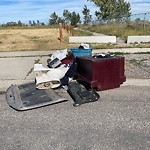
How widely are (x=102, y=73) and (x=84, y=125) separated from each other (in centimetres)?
209

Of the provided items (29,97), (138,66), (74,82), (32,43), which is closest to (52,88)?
(74,82)

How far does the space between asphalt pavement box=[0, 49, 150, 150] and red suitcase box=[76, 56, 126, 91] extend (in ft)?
0.75

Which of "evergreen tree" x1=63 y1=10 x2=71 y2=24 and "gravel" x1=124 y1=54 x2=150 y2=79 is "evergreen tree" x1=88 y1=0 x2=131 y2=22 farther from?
"gravel" x1=124 y1=54 x2=150 y2=79

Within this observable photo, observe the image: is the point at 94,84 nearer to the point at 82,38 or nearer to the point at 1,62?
the point at 1,62

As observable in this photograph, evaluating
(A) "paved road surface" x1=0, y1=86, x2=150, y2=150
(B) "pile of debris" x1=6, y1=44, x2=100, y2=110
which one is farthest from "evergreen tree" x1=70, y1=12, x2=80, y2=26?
(A) "paved road surface" x1=0, y1=86, x2=150, y2=150

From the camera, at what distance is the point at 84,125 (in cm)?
426

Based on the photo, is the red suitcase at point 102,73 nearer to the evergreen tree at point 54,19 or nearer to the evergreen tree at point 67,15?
the evergreen tree at point 67,15

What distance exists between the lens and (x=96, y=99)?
545 cm

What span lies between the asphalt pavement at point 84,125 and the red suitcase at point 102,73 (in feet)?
0.75

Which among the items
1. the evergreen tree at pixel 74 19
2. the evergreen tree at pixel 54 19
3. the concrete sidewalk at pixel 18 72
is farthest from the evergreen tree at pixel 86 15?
the concrete sidewalk at pixel 18 72

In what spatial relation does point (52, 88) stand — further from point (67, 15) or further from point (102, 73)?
point (67, 15)

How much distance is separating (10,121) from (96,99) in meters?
1.75

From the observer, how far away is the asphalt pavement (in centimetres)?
366

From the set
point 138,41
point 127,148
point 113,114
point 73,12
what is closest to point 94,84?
point 113,114
